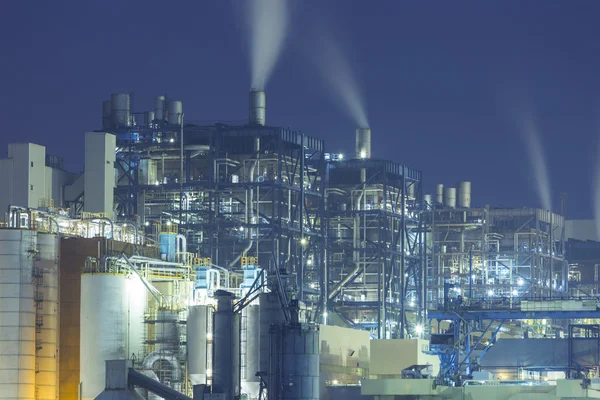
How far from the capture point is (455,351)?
90.9m

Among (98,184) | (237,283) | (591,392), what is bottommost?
(591,392)

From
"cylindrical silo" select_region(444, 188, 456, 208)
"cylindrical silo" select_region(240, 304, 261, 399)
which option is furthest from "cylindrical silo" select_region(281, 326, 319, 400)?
"cylindrical silo" select_region(444, 188, 456, 208)

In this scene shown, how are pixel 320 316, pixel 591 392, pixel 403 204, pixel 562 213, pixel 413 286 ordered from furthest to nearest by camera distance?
pixel 562 213, pixel 413 286, pixel 403 204, pixel 320 316, pixel 591 392

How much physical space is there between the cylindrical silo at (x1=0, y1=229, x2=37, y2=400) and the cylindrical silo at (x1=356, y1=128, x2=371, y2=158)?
47116 mm

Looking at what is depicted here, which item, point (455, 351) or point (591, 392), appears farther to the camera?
point (455, 351)

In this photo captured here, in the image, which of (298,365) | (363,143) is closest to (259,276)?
(298,365)

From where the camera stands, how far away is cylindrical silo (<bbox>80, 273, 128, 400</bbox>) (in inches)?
2992

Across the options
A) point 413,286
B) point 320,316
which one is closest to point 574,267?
point 413,286

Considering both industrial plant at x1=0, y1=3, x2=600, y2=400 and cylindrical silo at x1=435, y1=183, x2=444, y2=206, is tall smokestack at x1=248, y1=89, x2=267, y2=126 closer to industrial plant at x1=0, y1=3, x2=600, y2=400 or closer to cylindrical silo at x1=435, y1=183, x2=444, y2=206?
industrial plant at x1=0, y1=3, x2=600, y2=400

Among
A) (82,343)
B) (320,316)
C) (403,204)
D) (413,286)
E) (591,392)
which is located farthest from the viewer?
(413,286)

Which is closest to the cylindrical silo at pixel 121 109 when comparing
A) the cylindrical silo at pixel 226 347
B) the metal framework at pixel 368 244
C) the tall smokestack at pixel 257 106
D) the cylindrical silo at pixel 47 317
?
the tall smokestack at pixel 257 106

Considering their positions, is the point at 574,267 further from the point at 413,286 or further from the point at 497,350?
the point at 497,350

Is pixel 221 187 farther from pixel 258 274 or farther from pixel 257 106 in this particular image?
pixel 258 274

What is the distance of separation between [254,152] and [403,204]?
64.7ft
